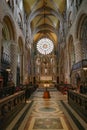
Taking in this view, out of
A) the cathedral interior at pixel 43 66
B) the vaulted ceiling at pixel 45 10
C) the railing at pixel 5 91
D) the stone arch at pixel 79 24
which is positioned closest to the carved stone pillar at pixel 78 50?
the cathedral interior at pixel 43 66

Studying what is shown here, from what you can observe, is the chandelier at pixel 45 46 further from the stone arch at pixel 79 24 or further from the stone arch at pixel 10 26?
the stone arch at pixel 10 26

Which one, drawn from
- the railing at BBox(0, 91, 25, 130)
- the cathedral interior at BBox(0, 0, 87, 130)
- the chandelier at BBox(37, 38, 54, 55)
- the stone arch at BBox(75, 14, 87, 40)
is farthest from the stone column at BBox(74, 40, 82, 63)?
the chandelier at BBox(37, 38, 54, 55)

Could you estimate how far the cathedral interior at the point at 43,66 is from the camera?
580 cm

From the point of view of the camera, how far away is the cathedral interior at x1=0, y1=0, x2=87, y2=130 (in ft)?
19.0

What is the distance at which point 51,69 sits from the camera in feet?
128

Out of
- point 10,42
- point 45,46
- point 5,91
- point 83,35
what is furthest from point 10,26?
point 45,46

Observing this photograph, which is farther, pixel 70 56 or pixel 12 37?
pixel 70 56

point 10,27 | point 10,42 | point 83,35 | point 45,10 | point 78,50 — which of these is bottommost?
point 78,50

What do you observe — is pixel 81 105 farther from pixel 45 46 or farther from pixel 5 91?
pixel 45 46

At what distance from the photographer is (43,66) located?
39.6m

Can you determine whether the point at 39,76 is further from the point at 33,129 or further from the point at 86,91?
the point at 33,129

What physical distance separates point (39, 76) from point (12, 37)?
2138cm

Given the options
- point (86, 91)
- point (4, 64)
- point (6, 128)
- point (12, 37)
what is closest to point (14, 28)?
point (12, 37)

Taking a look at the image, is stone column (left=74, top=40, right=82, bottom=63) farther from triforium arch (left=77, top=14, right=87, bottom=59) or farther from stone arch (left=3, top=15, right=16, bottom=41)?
stone arch (left=3, top=15, right=16, bottom=41)
